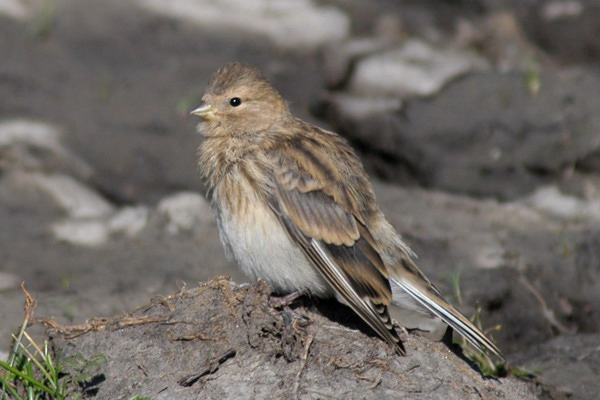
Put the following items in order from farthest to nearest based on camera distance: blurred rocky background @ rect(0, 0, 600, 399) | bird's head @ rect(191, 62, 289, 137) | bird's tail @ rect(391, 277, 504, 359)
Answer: blurred rocky background @ rect(0, 0, 600, 399), bird's head @ rect(191, 62, 289, 137), bird's tail @ rect(391, 277, 504, 359)

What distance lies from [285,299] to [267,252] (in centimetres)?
28

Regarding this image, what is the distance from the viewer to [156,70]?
1174 centimetres

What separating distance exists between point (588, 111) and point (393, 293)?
488 cm

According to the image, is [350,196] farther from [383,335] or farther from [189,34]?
[189,34]

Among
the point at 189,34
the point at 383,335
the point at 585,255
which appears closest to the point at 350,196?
the point at 383,335

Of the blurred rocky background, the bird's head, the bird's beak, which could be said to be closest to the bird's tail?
the blurred rocky background

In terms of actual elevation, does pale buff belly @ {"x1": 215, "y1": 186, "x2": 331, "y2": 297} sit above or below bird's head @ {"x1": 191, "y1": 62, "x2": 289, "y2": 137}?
below

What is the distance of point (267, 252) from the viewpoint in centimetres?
573

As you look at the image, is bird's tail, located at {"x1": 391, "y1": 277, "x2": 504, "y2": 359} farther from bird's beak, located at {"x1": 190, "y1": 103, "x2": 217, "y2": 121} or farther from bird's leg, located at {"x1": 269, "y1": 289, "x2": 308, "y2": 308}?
bird's beak, located at {"x1": 190, "y1": 103, "x2": 217, "y2": 121}

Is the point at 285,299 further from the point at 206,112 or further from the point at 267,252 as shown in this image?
the point at 206,112

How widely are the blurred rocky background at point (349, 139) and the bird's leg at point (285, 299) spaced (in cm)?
72

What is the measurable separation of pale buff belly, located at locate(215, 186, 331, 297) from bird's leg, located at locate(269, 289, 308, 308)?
0.03m

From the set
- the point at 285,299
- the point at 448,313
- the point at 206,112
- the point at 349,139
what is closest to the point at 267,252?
the point at 285,299

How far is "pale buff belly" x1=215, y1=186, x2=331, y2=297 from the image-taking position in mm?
5730
